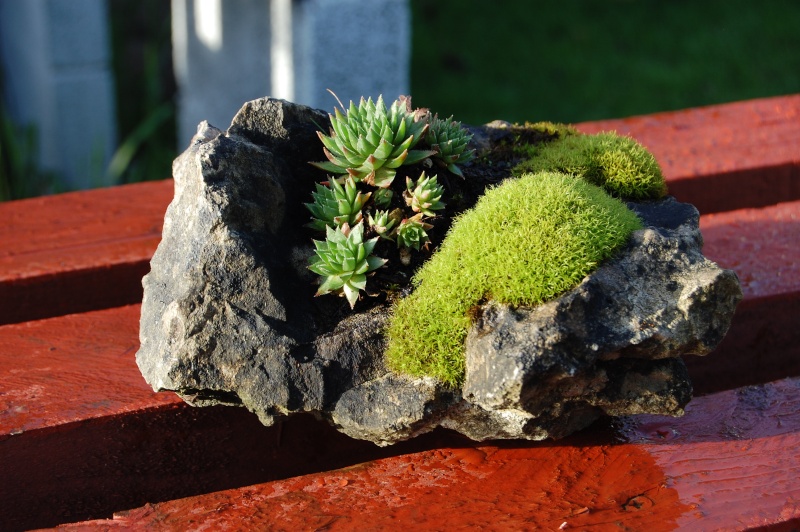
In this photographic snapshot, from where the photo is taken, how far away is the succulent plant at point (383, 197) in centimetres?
221

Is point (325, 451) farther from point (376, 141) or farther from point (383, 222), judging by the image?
point (376, 141)

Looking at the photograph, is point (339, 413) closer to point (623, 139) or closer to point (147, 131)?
point (623, 139)

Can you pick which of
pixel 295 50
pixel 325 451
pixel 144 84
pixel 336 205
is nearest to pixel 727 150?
pixel 336 205

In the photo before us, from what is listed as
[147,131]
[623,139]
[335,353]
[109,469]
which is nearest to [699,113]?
[623,139]

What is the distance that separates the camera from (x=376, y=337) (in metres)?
2.12

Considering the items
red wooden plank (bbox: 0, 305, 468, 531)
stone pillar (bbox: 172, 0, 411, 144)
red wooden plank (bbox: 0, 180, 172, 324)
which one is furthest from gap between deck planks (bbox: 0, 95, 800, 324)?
stone pillar (bbox: 172, 0, 411, 144)

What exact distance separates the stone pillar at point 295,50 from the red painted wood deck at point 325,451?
2.14 meters

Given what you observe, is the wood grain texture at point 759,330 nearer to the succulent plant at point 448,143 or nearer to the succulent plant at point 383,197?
the succulent plant at point 448,143

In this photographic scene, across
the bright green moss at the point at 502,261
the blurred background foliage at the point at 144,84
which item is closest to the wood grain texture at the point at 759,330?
the bright green moss at the point at 502,261

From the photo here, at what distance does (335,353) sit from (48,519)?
0.94 metres

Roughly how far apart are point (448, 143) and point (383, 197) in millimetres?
220

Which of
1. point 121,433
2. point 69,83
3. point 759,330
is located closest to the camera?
point 121,433

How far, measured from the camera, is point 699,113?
12.6 feet

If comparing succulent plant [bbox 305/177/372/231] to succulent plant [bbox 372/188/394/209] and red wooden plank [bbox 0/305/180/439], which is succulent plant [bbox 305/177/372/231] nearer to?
succulent plant [bbox 372/188/394/209]
